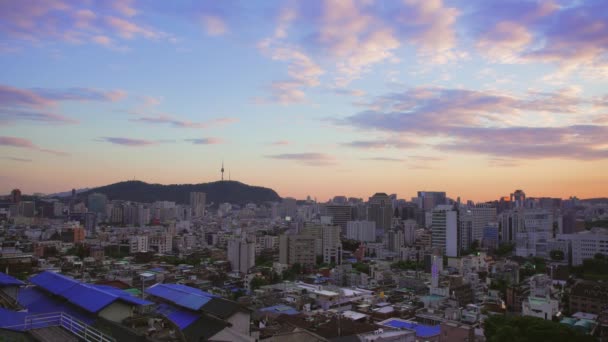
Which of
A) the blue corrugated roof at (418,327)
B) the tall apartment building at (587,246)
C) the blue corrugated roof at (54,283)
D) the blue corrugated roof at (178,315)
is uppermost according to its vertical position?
the blue corrugated roof at (54,283)

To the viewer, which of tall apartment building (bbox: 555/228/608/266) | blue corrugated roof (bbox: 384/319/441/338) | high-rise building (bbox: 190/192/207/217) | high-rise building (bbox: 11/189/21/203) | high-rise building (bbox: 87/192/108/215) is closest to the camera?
blue corrugated roof (bbox: 384/319/441/338)

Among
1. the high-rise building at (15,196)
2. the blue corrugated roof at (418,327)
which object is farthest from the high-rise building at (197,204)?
the blue corrugated roof at (418,327)

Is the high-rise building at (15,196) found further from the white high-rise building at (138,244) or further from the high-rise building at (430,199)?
the high-rise building at (430,199)

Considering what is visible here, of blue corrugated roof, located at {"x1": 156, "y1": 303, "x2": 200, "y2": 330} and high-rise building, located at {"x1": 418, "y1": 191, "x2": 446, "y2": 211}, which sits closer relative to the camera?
blue corrugated roof, located at {"x1": 156, "y1": 303, "x2": 200, "y2": 330}

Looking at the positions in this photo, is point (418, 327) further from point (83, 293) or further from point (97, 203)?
point (97, 203)

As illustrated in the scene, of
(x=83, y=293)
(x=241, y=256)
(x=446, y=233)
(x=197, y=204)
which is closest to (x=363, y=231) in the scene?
(x=446, y=233)

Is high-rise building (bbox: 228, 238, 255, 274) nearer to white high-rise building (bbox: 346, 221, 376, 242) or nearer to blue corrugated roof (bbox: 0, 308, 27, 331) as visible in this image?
white high-rise building (bbox: 346, 221, 376, 242)

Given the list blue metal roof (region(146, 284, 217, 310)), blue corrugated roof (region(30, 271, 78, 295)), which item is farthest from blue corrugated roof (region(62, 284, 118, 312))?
blue metal roof (region(146, 284, 217, 310))
